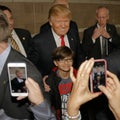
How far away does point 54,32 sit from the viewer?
3.00 meters

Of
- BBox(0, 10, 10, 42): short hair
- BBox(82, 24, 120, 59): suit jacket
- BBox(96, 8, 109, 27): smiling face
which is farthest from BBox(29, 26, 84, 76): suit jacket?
BBox(0, 10, 10, 42): short hair

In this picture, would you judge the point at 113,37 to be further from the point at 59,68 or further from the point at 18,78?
the point at 18,78

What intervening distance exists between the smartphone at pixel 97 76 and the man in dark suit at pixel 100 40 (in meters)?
2.33

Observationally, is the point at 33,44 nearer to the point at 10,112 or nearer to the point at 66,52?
the point at 66,52

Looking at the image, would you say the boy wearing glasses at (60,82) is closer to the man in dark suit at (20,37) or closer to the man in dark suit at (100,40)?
the man in dark suit at (20,37)

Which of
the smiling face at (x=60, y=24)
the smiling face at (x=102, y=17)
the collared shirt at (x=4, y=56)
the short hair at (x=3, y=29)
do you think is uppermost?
the short hair at (x=3, y=29)

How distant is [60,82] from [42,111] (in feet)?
4.69

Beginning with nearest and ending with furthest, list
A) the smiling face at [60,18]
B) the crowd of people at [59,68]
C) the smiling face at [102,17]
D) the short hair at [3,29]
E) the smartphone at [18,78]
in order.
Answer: the crowd of people at [59,68], the smartphone at [18,78], the short hair at [3,29], the smiling face at [60,18], the smiling face at [102,17]

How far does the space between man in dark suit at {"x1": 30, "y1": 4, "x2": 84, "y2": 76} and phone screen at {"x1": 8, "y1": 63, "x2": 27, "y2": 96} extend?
1508mm

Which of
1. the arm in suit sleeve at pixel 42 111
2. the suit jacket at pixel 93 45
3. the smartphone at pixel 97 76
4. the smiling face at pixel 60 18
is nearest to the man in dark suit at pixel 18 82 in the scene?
the arm in suit sleeve at pixel 42 111

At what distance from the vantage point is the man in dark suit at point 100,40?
3.70 m

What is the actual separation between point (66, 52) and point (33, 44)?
422 millimetres

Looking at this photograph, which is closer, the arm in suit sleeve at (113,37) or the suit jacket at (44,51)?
Result: the suit jacket at (44,51)

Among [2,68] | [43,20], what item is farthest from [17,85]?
[43,20]
